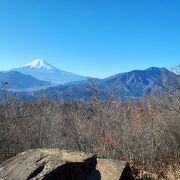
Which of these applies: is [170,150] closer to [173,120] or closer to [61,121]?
[173,120]

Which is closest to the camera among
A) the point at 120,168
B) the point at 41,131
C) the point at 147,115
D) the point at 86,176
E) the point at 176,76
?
the point at 86,176

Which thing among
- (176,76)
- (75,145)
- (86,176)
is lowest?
(75,145)

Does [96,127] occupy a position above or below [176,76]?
below

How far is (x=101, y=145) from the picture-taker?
65.8 ft

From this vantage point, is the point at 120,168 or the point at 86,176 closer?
the point at 86,176

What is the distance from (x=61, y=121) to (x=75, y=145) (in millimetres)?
8757

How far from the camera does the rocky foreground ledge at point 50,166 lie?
27.4 ft

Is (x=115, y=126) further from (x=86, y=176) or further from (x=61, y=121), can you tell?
(x=86, y=176)

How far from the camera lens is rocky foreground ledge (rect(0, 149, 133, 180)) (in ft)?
27.4

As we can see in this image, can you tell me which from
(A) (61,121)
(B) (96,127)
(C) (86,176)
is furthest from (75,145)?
(C) (86,176)

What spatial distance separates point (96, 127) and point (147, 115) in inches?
122

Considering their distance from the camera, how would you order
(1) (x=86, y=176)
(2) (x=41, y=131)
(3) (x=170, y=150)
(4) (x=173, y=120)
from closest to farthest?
(1) (x=86, y=176)
(3) (x=170, y=150)
(4) (x=173, y=120)
(2) (x=41, y=131)

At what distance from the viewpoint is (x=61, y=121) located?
110 ft

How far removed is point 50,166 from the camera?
27.8 ft
